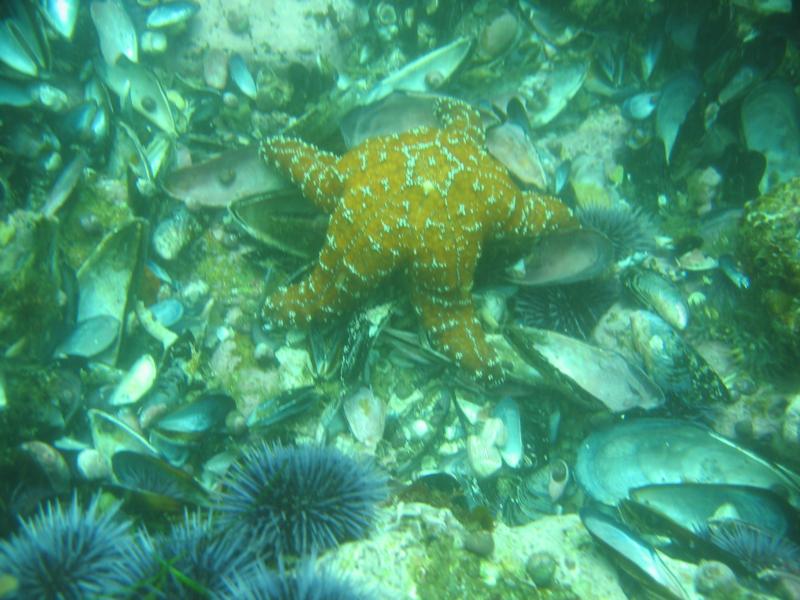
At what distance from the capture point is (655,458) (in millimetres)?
3314

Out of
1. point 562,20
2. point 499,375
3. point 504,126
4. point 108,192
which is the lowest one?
point 499,375

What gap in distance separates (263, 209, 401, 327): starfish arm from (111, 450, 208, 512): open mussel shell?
116 centimetres

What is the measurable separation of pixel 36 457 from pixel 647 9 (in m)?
6.54

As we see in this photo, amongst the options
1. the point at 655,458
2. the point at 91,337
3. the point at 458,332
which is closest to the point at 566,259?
the point at 458,332

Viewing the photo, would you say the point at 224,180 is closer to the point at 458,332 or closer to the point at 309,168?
the point at 309,168

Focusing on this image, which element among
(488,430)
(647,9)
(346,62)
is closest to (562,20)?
(647,9)

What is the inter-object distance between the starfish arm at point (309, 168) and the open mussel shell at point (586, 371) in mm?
1620

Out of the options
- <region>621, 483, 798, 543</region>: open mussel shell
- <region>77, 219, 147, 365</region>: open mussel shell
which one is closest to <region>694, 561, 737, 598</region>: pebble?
<region>621, 483, 798, 543</region>: open mussel shell

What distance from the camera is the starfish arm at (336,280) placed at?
9.66 feet

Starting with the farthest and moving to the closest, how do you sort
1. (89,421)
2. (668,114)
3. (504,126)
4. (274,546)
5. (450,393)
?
(668,114)
(504,126)
(450,393)
(89,421)
(274,546)

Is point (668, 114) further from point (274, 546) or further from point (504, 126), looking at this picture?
point (274, 546)

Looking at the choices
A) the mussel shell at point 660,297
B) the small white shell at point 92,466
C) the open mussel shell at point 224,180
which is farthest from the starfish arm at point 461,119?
the small white shell at point 92,466

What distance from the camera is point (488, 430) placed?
3.30 m

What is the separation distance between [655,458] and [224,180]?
398 cm
